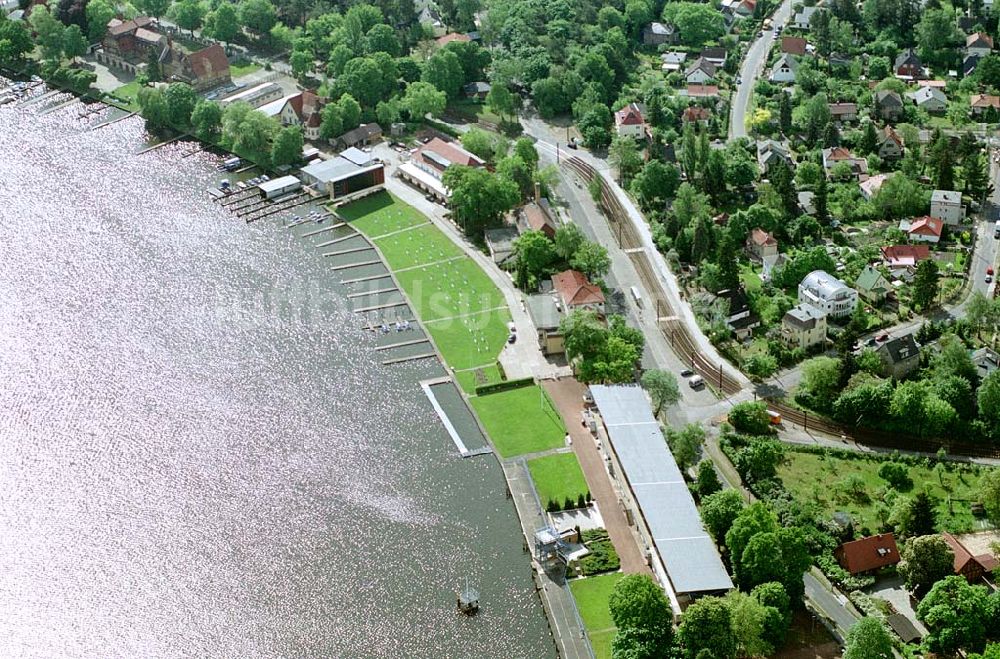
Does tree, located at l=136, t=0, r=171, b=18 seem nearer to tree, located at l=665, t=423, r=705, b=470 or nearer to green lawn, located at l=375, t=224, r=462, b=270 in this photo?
green lawn, located at l=375, t=224, r=462, b=270

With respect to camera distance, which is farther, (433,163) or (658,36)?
(658,36)

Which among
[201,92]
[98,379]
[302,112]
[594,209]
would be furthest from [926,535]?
[201,92]

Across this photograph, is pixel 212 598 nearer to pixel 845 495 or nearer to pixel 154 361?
pixel 154 361

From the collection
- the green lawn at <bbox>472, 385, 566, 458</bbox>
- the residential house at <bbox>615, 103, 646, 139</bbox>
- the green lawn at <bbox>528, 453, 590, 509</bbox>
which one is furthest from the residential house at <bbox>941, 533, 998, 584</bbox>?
the residential house at <bbox>615, 103, 646, 139</bbox>

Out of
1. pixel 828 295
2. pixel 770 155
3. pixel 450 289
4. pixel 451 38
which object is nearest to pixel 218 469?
pixel 450 289

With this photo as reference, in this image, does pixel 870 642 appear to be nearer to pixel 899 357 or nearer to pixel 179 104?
pixel 899 357
